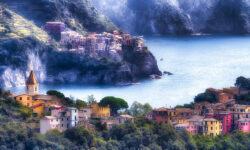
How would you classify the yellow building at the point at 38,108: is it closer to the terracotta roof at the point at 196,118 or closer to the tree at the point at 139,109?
the tree at the point at 139,109

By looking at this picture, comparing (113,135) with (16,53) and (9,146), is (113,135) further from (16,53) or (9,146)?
(16,53)

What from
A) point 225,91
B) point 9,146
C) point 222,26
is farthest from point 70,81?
point 222,26

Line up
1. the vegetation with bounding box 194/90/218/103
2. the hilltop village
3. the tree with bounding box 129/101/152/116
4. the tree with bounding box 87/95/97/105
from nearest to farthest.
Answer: the hilltop village, the tree with bounding box 129/101/152/116, the tree with bounding box 87/95/97/105, the vegetation with bounding box 194/90/218/103

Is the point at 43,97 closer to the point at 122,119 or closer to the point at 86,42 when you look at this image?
the point at 122,119

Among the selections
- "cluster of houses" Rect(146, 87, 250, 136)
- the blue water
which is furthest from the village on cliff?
the blue water

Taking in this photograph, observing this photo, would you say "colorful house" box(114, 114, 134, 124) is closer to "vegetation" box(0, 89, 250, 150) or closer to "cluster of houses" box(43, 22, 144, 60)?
"vegetation" box(0, 89, 250, 150)
